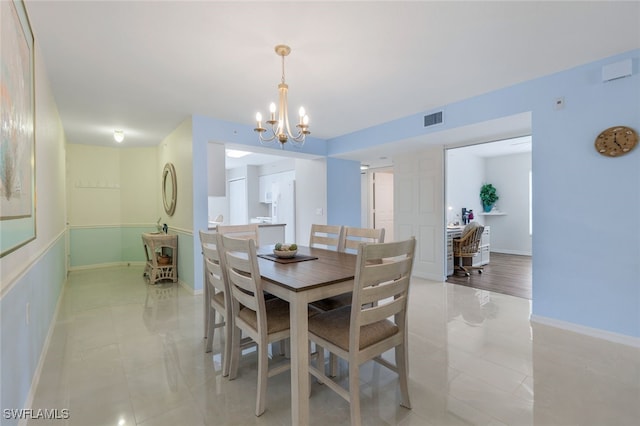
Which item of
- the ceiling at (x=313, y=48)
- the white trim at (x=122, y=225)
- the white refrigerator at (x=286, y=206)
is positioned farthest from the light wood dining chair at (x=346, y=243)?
the white trim at (x=122, y=225)

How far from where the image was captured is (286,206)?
663cm

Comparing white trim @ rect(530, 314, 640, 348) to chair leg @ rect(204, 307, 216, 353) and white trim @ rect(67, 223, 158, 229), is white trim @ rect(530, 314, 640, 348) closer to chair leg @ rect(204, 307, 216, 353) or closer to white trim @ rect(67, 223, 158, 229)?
chair leg @ rect(204, 307, 216, 353)

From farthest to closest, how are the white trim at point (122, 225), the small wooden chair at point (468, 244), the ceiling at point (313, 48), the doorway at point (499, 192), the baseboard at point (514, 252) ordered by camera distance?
1. the baseboard at point (514, 252)
2. the doorway at point (499, 192)
3. the white trim at point (122, 225)
4. the small wooden chair at point (468, 244)
5. the ceiling at point (313, 48)

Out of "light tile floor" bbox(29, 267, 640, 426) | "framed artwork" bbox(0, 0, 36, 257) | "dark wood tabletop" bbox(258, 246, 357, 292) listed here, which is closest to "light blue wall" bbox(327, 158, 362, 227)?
"light tile floor" bbox(29, 267, 640, 426)

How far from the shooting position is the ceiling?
190 cm

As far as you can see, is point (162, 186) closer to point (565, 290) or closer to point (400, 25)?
point (400, 25)

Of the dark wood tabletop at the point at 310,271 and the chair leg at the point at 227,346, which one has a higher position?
the dark wood tabletop at the point at 310,271

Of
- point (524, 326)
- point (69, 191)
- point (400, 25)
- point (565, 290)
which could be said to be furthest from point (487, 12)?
point (69, 191)

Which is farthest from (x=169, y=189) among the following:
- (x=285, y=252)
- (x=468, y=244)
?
(x=468, y=244)

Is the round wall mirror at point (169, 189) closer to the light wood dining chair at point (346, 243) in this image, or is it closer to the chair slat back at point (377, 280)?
the light wood dining chair at point (346, 243)

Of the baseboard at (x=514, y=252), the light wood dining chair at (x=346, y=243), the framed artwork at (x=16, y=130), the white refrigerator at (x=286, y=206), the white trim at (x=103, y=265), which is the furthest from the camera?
the baseboard at (x=514, y=252)

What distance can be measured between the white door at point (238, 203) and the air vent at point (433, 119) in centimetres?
586

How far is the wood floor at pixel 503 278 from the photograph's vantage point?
4.07m

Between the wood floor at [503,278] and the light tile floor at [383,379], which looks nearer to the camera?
the light tile floor at [383,379]
